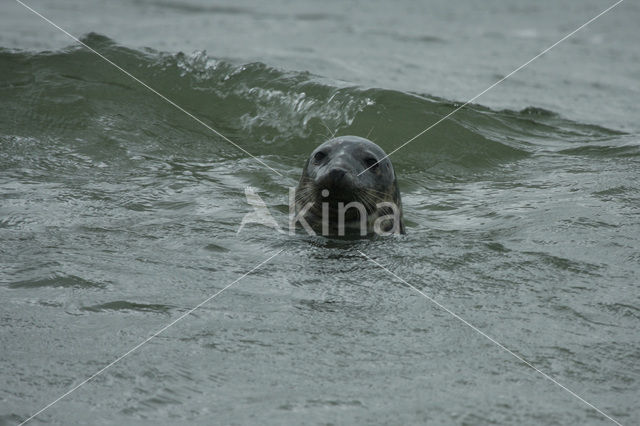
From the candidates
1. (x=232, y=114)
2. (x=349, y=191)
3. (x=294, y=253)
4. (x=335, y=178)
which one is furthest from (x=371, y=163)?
(x=232, y=114)

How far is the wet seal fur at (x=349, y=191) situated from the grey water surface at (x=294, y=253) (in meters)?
0.17

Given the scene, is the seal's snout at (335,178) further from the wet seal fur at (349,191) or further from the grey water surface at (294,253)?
the grey water surface at (294,253)

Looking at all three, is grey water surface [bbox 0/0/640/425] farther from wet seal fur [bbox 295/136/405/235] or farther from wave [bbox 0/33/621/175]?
wet seal fur [bbox 295/136/405/235]

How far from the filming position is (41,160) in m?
8.13

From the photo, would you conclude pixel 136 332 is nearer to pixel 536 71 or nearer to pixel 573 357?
pixel 573 357

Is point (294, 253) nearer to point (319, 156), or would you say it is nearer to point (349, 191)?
point (349, 191)

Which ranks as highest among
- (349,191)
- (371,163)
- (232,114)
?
(232,114)

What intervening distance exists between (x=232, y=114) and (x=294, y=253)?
4.56 m

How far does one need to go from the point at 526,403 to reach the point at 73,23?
15956mm

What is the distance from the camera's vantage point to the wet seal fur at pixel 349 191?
19.7 ft

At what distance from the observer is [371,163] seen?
6.47 m

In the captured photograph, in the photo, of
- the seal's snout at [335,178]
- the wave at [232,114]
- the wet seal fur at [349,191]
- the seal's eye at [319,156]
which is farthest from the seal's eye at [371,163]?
the wave at [232,114]

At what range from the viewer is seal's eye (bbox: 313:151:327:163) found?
6.48 metres

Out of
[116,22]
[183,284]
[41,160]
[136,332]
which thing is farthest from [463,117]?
[116,22]
